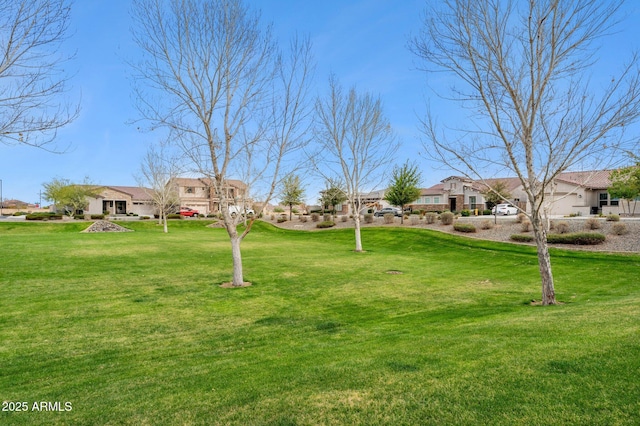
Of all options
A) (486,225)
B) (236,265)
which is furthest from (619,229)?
(236,265)

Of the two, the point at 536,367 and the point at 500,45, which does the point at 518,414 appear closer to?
the point at 536,367

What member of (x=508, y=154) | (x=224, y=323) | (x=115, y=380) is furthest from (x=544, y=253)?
(x=115, y=380)

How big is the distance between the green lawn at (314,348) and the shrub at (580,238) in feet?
20.5

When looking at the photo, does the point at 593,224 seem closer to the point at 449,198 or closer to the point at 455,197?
the point at 455,197

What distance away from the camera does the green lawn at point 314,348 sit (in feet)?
11.0

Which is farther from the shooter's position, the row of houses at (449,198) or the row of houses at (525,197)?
the row of houses at (449,198)

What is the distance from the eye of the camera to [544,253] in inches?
361

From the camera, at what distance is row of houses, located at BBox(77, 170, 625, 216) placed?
127ft

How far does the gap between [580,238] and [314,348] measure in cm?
1921

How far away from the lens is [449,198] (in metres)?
54.2

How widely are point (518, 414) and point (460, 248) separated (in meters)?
20.0

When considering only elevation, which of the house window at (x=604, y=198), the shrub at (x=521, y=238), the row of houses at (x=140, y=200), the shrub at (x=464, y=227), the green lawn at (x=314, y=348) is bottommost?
the green lawn at (x=314, y=348)

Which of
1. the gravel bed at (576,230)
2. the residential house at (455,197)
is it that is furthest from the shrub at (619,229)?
the residential house at (455,197)

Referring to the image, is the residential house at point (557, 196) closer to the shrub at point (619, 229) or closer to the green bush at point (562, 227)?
the green bush at point (562, 227)
